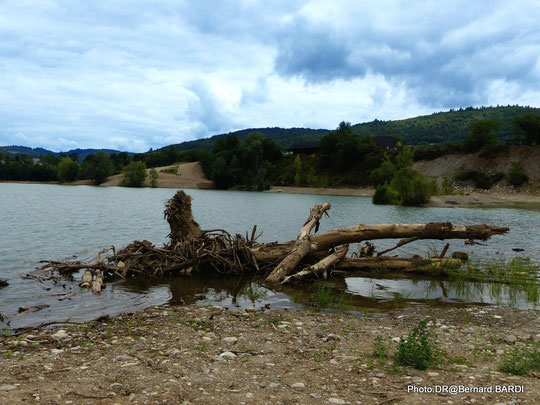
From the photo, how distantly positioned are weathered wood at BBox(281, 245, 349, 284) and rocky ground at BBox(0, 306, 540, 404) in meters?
3.99

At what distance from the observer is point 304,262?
607 inches

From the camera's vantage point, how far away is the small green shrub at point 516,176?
9344 centimetres

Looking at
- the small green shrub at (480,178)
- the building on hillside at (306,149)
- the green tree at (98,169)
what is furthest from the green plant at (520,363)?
the building on hillside at (306,149)

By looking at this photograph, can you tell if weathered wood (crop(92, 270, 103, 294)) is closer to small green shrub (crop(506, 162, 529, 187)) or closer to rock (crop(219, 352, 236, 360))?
rock (crop(219, 352, 236, 360))

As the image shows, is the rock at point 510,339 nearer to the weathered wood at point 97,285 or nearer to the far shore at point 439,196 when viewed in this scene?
the weathered wood at point 97,285

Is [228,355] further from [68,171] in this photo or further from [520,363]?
[68,171]

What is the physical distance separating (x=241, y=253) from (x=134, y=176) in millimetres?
137628

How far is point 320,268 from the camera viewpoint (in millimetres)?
14352

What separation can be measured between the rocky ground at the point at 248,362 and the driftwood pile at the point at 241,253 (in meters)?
5.10

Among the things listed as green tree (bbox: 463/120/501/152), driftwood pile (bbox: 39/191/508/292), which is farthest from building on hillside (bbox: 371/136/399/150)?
driftwood pile (bbox: 39/191/508/292)

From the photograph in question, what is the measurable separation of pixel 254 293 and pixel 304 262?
343 cm

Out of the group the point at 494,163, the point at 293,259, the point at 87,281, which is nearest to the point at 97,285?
the point at 87,281

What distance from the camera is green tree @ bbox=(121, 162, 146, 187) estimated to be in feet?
473

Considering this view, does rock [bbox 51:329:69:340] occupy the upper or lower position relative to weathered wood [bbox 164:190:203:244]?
lower
